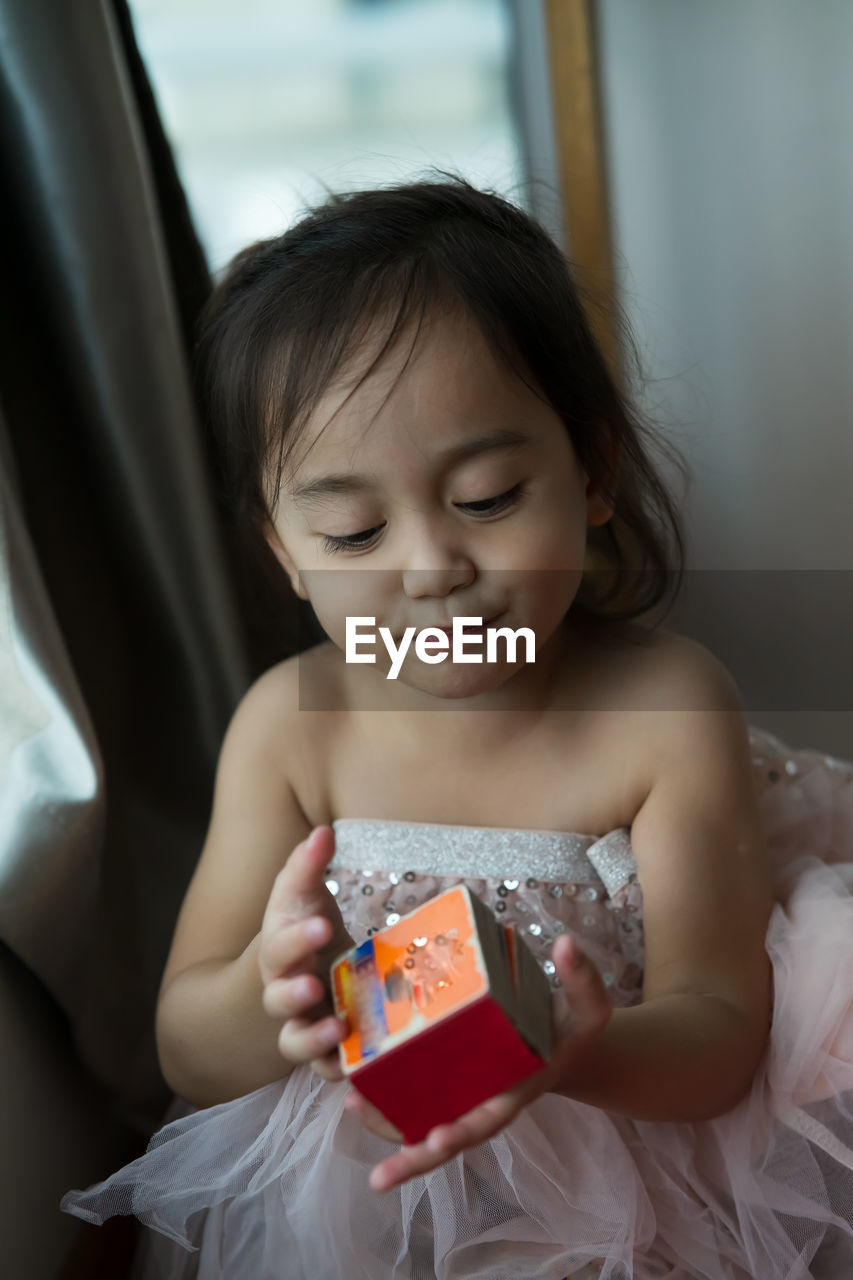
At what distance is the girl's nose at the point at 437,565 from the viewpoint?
79 centimetres

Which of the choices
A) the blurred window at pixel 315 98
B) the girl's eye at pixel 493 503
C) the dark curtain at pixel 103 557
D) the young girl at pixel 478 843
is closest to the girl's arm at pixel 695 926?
the young girl at pixel 478 843

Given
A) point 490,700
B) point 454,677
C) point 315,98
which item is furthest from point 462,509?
point 315,98

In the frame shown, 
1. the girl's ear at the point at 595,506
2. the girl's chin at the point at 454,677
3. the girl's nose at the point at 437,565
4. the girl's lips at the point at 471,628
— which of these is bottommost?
the girl's chin at the point at 454,677

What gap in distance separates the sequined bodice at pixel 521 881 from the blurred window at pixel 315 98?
2.37 ft

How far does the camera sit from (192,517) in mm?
1151

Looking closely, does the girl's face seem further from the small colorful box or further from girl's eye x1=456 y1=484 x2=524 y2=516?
the small colorful box

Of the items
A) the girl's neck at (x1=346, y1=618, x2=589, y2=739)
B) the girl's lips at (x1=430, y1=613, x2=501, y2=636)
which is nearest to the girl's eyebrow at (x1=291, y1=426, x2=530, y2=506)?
the girl's lips at (x1=430, y1=613, x2=501, y2=636)

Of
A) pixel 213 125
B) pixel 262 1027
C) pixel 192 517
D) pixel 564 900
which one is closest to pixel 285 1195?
pixel 262 1027

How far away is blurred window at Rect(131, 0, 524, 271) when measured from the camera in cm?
132

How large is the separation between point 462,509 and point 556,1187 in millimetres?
463

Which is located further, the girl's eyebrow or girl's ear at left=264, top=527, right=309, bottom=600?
girl's ear at left=264, top=527, right=309, bottom=600

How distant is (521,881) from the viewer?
921 mm

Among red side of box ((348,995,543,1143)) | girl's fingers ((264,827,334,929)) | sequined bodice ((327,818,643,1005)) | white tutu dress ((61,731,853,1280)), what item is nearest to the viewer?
red side of box ((348,995,543,1143))

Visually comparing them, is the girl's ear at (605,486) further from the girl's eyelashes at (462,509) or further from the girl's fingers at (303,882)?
the girl's fingers at (303,882)
